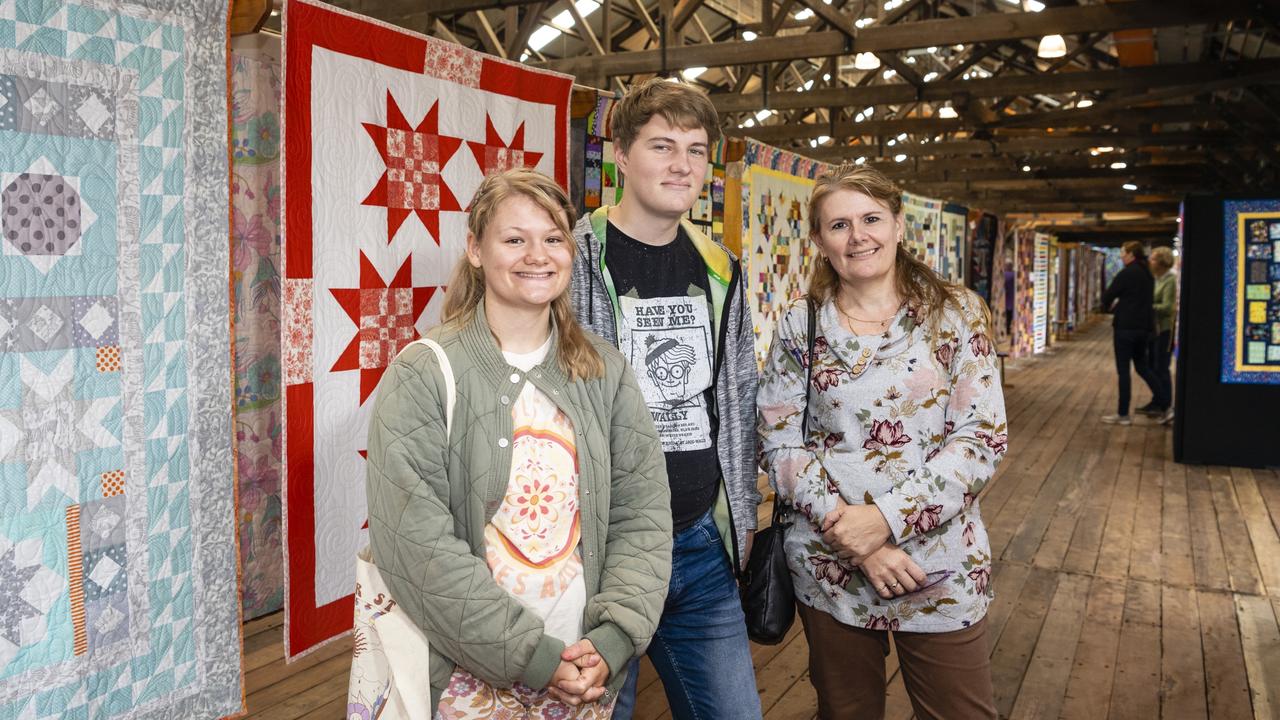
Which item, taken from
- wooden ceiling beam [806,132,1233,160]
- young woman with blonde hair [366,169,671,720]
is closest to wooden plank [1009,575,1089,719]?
young woman with blonde hair [366,169,671,720]

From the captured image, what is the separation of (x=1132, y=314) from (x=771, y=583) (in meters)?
6.81

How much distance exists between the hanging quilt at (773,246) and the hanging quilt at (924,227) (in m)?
1.83

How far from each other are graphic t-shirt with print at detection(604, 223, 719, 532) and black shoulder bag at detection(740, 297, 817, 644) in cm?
16

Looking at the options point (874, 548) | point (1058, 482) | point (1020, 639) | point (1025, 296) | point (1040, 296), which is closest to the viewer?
point (874, 548)

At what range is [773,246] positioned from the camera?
15.8 feet

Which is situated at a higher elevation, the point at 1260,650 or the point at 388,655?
the point at 388,655

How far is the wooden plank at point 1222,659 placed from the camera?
8.72 ft

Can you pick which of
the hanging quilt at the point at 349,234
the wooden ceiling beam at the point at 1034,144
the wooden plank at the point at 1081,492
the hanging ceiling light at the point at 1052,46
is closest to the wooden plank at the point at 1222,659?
the wooden plank at the point at 1081,492

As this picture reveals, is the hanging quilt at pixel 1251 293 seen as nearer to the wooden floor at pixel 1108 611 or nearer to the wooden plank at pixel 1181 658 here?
the wooden floor at pixel 1108 611

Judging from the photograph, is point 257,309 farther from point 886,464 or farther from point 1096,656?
point 1096,656

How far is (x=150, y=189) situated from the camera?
1.96 meters

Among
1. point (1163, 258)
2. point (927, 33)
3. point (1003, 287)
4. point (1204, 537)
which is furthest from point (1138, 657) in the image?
point (1003, 287)

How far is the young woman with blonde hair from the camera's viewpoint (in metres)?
1.25

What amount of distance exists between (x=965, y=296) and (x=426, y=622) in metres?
1.13
